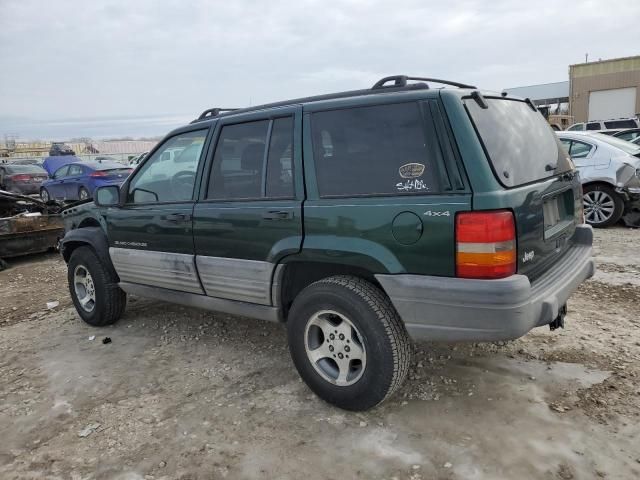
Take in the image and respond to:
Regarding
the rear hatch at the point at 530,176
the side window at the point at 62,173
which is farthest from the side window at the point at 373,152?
the side window at the point at 62,173

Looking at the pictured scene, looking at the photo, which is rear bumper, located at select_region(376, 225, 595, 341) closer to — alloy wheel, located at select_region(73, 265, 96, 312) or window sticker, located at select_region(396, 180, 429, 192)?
window sticker, located at select_region(396, 180, 429, 192)

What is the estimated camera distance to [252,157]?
354 centimetres

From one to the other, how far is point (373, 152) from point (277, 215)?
762mm

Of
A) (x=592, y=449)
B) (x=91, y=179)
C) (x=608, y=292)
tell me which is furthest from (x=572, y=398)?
(x=91, y=179)

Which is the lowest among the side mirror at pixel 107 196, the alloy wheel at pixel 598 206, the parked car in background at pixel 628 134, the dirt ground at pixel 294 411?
the dirt ground at pixel 294 411

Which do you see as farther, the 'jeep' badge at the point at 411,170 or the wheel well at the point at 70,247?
the wheel well at the point at 70,247

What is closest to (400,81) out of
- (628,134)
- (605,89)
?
(628,134)

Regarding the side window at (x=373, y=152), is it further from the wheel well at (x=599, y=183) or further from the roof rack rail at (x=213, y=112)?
the wheel well at (x=599, y=183)

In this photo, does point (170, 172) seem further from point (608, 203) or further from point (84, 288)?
point (608, 203)

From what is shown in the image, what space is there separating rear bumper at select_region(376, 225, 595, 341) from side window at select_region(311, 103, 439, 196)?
520 mm

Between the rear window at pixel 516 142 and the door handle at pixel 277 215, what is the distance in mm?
1251

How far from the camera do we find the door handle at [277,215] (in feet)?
10.5

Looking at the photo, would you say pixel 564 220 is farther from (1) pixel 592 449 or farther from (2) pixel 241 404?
(2) pixel 241 404

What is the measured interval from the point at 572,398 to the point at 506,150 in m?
1.61
